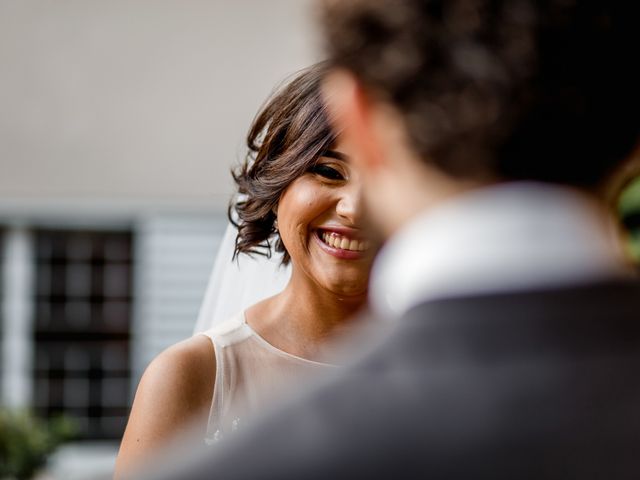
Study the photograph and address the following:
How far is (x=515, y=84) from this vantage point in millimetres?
808

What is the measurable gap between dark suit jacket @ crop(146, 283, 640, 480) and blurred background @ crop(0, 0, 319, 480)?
331 inches

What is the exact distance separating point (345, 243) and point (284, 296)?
0.24m

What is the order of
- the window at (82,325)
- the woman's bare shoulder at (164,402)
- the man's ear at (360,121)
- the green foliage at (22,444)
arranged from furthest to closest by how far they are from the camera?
the window at (82,325) → the green foliage at (22,444) → the woman's bare shoulder at (164,402) → the man's ear at (360,121)

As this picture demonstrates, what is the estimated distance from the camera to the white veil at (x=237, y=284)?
2.71 meters

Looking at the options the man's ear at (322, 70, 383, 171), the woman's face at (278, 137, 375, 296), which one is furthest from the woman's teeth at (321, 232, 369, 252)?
the man's ear at (322, 70, 383, 171)

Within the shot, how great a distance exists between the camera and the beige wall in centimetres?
912

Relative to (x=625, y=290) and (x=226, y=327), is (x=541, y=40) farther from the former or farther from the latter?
(x=226, y=327)

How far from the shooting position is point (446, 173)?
0.82 meters

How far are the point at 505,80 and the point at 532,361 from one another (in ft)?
0.72

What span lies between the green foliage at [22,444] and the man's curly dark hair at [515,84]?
6.75 metres

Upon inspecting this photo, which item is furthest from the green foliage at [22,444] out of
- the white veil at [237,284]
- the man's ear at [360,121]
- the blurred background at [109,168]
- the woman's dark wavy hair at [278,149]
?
the man's ear at [360,121]

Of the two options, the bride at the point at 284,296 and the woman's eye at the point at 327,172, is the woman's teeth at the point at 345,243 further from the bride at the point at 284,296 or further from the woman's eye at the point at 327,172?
the woman's eye at the point at 327,172

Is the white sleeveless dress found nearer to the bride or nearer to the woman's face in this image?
the bride

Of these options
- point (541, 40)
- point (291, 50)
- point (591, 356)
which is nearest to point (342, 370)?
point (591, 356)
